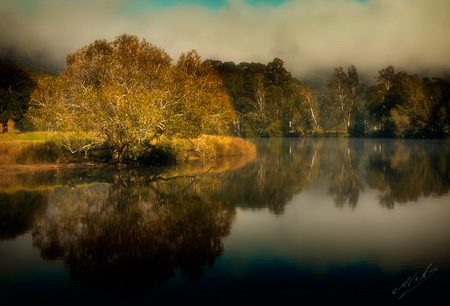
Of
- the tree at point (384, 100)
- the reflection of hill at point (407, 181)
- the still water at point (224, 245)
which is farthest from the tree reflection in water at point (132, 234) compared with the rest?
the tree at point (384, 100)

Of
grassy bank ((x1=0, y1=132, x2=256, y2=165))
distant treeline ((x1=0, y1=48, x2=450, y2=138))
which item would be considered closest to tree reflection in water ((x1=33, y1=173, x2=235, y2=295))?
grassy bank ((x1=0, y1=132, x2=256, y2=165))

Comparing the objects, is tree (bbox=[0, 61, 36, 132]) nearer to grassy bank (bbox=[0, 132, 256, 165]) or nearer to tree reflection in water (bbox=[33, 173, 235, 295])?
grassy bank (bbox=[0, 132, 256, 165])

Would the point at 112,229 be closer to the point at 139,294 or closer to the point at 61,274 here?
the point at 61,274

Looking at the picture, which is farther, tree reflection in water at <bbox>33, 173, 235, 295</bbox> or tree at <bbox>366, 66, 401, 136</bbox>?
tree at <bbox>366, 66, 401, 136</bbox>

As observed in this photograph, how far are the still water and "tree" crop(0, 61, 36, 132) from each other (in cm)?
6011

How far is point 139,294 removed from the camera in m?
9.86

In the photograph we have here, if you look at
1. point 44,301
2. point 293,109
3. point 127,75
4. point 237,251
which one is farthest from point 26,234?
point 293,109

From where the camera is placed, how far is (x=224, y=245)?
1372cm

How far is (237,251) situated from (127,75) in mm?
31040

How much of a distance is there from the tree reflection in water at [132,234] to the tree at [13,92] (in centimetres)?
6299

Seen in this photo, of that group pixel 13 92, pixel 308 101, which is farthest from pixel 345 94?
pixel 13 92

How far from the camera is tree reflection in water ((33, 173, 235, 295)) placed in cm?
1120

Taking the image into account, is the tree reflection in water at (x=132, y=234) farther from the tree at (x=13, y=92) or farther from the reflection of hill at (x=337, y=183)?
the tree at (x=13, y=92)

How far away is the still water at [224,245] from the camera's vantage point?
1000cm
